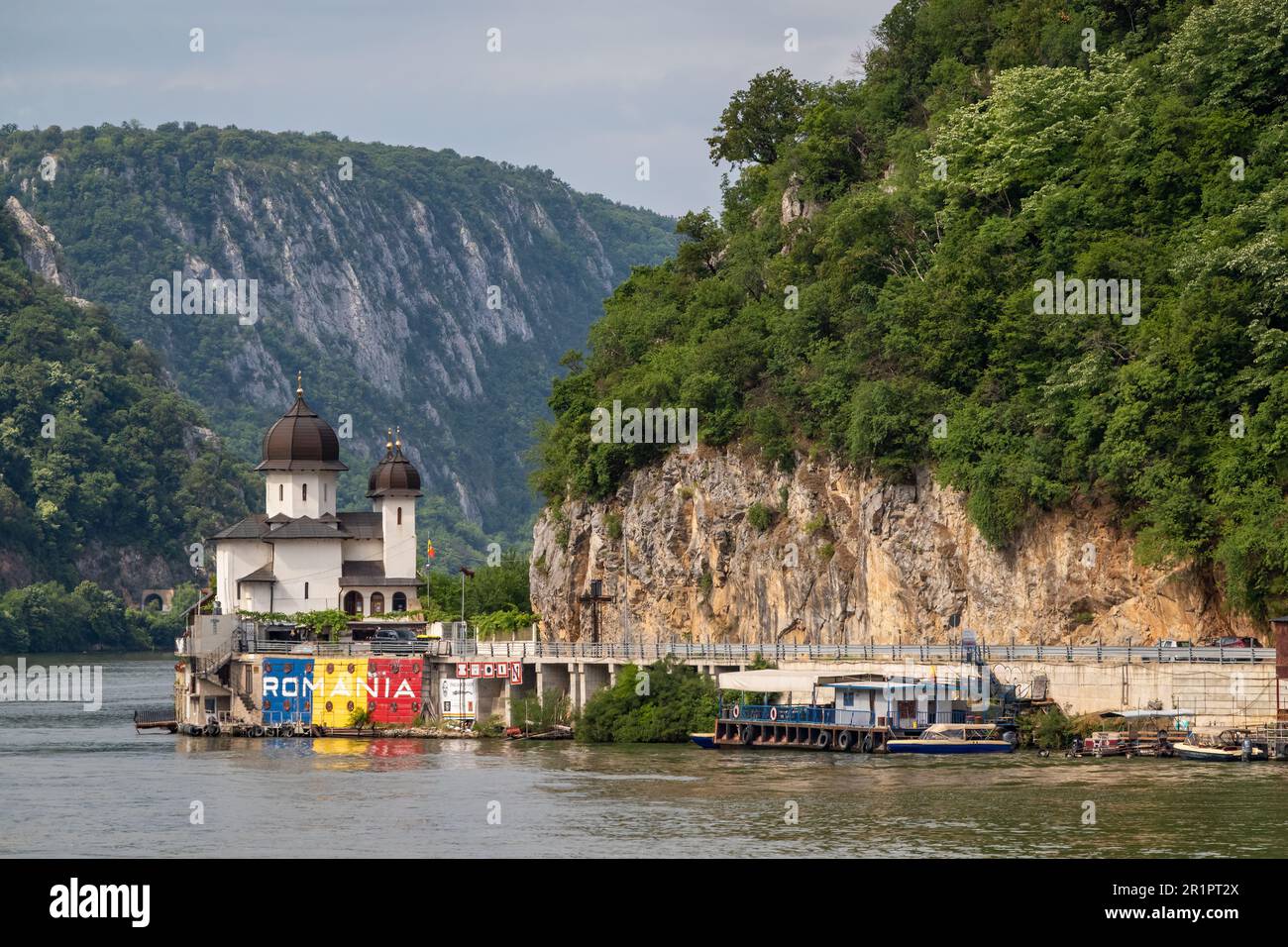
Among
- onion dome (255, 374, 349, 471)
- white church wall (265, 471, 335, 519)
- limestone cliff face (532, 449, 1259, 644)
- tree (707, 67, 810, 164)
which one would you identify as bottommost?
limestone cliff face (532, 449, 1259, 644)

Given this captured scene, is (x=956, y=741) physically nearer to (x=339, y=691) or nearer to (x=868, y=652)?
(x=868, y=652)

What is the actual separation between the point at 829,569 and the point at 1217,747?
93.7ft

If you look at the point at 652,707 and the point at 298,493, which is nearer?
the point at 652,707

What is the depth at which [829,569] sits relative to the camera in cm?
10556

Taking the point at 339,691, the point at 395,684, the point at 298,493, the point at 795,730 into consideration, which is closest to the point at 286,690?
the point at 339,691

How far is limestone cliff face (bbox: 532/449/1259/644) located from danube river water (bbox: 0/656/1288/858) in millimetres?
12619

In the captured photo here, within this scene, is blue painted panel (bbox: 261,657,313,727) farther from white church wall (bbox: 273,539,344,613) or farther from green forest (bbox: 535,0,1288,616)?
green forest (bbox: 535,0,1288,616)

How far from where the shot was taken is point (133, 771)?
88062 millimetres

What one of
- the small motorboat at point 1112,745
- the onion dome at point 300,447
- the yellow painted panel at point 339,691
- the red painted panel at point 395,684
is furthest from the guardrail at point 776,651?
the onion dome at point 300,447

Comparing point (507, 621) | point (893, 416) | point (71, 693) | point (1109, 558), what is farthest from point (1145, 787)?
point (71, 693)

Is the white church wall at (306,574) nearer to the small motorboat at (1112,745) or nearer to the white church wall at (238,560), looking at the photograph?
the white church wall at (238,560)

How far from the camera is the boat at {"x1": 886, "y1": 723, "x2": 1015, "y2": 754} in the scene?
85188 mm

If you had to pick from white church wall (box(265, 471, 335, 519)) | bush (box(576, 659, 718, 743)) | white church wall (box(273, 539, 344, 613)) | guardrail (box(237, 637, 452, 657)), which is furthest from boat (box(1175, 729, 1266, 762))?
white church wall (box(265, 471, 335, 519))
